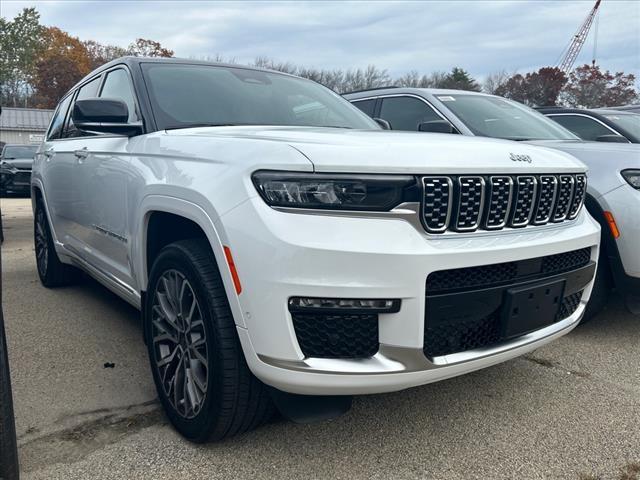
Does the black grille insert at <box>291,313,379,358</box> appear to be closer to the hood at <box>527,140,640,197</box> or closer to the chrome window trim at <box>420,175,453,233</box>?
the chrome window trim at <box>420,175,453,233</box>

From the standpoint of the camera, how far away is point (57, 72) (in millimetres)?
57375

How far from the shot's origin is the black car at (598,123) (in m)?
5.53

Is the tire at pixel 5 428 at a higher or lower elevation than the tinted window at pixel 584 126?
lower

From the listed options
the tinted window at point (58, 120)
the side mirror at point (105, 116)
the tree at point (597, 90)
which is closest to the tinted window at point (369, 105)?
the tinted window at point (58, 120)

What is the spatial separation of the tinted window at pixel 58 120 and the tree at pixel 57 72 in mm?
56207

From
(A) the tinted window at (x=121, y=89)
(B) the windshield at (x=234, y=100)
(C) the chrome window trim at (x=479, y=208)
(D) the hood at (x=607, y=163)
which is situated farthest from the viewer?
(D) the hood at (x=607, y=163)

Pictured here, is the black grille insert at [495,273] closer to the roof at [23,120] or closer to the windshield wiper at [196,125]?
the windshield wiper at [196,125]

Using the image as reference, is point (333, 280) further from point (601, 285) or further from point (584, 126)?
point (584, 126)

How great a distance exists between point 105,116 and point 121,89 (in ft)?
2.16

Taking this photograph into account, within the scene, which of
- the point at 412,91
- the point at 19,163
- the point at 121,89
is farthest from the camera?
the point at 19,163

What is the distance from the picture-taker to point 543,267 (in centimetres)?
229

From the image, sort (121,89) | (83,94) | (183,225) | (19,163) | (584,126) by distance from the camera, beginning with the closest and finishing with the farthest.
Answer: (183,225)
(121,89)
(83,94)
(584,126)
(19,163)

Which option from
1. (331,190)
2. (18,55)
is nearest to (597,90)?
(331,190)

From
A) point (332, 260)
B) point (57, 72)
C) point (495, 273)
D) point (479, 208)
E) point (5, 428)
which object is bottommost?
point (5, 428)
